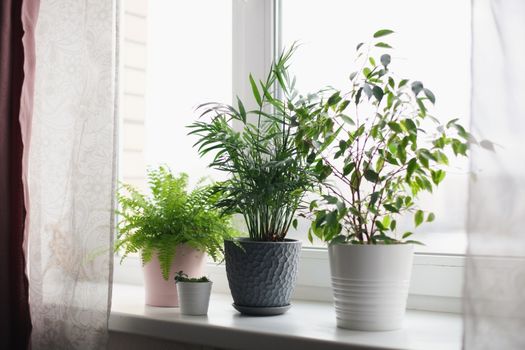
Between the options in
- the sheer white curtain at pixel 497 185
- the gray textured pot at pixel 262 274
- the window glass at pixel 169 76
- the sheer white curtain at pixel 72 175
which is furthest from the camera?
the window glass at pixel 169 76

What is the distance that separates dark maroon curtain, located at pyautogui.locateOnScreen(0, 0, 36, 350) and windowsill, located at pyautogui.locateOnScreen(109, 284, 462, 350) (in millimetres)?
248

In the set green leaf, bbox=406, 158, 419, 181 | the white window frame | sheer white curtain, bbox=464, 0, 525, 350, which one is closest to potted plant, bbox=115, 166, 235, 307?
the white window frame

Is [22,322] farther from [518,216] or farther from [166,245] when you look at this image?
[518,216]

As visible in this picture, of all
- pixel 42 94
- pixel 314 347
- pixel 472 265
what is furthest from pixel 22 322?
pixel 472 265

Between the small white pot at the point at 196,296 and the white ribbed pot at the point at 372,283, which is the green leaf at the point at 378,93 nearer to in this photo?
the white ribbed pot at the point at 372,283

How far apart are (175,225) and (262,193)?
0.31 metres

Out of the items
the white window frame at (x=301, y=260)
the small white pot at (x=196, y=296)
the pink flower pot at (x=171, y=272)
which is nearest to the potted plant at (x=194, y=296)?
the small white pot at (x=196, y=296)

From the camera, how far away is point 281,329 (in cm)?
140

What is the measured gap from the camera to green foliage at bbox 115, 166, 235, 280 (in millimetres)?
1651

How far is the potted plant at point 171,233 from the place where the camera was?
1.66 m

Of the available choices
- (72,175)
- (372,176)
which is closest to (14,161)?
(72,175)

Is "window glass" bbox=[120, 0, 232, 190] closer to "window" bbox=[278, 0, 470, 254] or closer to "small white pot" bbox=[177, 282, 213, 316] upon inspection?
"window" bbox=[278, 0, 470, 254]

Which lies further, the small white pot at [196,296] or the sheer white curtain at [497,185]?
the small white pot at [196,296]

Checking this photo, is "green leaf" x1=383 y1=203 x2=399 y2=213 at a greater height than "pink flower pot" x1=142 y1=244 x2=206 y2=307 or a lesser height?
greater
